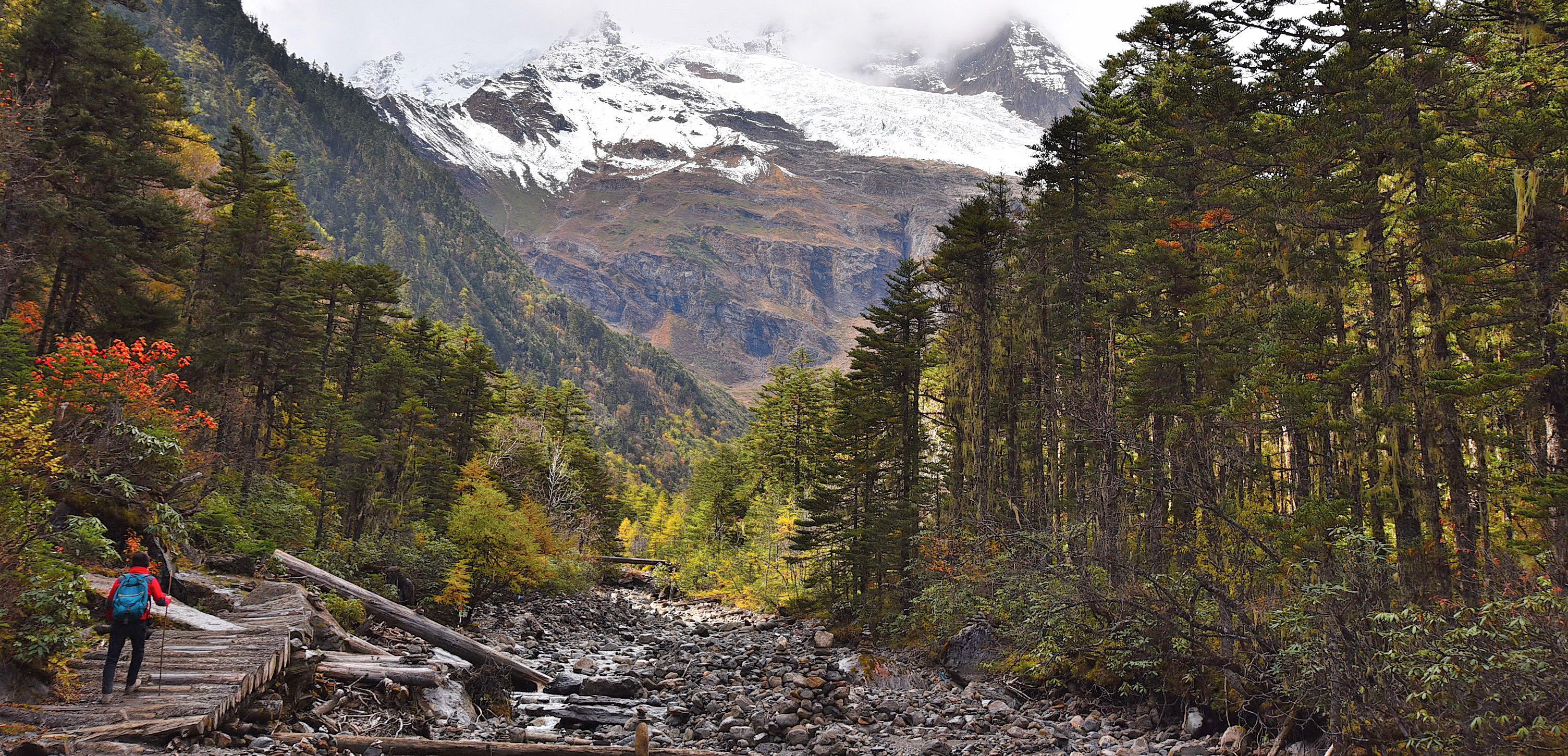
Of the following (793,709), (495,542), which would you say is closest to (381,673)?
(793,709)

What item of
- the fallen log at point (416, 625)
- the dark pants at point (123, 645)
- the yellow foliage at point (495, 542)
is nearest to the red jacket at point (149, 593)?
the dark pants at point (123, 645)

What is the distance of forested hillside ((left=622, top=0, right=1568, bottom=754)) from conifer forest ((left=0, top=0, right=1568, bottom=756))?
0.11 meters

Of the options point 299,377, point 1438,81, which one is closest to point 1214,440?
point 1438,81

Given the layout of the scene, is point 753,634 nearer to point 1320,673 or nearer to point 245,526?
point 245,526

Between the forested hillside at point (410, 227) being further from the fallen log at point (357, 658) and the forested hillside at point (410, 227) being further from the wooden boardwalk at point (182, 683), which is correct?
the wooden boardwalk at point (182, 683)

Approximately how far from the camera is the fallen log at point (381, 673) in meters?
12.2

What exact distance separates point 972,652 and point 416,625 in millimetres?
13512

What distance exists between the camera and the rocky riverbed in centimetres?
1346

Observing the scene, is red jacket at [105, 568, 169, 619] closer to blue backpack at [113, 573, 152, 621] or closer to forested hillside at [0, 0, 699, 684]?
blue backpack at [113, 573, 152, 621]

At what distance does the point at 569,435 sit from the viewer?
5706 centimetres

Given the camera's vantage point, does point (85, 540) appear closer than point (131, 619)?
No

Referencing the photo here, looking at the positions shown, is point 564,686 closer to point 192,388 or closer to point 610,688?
point 610,688

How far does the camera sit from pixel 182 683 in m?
9.14

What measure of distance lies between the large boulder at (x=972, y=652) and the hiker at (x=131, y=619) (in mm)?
15949
